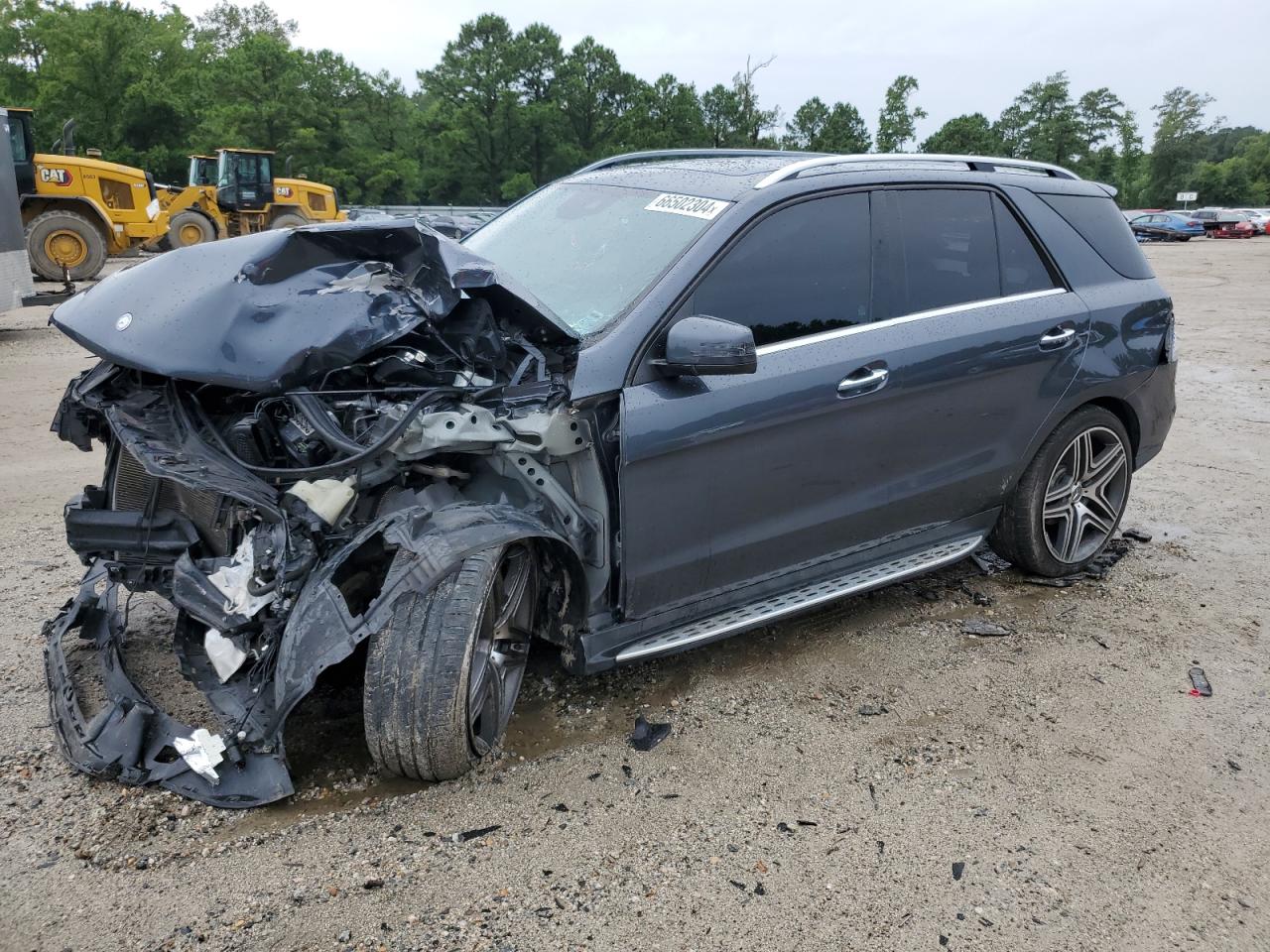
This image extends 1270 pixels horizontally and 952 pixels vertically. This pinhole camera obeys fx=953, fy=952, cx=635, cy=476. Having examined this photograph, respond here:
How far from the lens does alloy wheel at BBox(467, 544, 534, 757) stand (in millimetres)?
2939

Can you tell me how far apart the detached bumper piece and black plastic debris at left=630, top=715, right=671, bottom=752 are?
1114 millimetres

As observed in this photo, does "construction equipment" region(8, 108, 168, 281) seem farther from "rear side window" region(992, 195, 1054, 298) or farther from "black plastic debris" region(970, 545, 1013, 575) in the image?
"rear side window" region(992, 195, 1054, 298)

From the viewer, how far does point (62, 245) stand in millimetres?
16375

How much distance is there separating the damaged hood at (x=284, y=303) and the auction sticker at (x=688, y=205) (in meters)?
0.71

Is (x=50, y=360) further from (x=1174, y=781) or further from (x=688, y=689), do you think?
(x=1174, y=781)

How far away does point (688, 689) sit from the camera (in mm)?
3576

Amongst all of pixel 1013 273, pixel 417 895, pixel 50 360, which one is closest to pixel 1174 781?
pixel 1013 273

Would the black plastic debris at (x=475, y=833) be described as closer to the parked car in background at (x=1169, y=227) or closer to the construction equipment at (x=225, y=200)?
the construction equipment at (x=225, y=200)

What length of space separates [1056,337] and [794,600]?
172 cm

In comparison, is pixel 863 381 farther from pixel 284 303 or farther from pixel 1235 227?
pixel 1235 227

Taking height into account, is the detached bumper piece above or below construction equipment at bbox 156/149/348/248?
below

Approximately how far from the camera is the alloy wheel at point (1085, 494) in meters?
4.45

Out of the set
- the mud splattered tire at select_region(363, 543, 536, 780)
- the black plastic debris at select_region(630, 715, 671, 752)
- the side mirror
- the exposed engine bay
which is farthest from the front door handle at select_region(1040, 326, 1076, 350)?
the mud splattered tire at select_region(363, 543, 536, 780)

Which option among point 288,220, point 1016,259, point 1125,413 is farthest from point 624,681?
point 288,220
